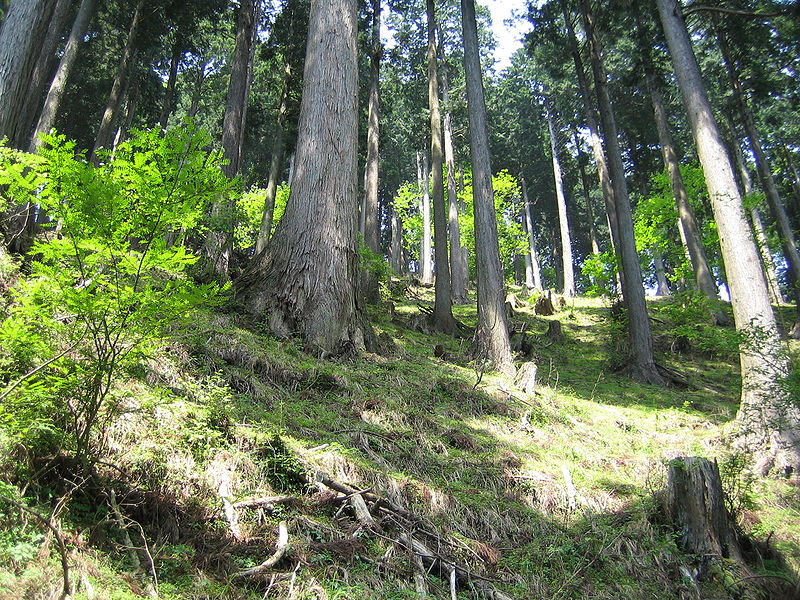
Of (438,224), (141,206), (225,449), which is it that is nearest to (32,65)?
(141,206)

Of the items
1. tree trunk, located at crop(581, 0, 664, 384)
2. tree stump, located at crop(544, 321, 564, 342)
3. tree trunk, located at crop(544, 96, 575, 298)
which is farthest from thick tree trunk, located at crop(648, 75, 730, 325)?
tree trunk, located at crop(581, 0, 664, 384)

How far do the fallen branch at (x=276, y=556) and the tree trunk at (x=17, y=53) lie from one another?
534 cm

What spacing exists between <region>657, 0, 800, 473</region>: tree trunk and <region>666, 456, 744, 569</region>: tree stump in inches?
47.5

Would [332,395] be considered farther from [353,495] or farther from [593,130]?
[593,130]

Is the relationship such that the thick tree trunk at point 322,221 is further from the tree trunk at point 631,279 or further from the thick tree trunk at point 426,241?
the thick tree trunk at point 426,241

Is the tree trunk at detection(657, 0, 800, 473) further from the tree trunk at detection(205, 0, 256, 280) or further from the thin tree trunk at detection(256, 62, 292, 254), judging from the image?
the thin tree trunk at detection(256, 62, 292, 254)

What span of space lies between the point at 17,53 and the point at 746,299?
30.6 feet

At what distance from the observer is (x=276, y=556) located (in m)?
2.64

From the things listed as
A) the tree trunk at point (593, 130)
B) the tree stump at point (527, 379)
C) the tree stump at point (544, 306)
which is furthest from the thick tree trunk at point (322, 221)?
the tree stump at point (544, 306)

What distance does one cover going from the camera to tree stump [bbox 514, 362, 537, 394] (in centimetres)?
748

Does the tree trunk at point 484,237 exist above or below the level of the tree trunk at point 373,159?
below

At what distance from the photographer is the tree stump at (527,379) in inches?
294

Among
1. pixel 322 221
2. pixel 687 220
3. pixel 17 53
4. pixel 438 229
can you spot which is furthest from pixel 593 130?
pixel 17 53

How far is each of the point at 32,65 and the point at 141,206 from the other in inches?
185
